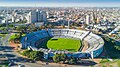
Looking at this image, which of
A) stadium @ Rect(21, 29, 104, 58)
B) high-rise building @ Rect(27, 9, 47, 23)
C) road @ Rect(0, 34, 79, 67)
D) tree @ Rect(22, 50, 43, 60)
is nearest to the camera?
road @ Rect(0, 34, 79, 67)

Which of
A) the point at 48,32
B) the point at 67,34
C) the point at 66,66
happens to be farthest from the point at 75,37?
the point at 66,66

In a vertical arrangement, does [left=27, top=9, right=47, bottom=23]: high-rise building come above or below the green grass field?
above

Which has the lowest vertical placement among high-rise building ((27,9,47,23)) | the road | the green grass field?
the road

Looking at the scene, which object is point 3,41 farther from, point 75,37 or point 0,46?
point 75,37

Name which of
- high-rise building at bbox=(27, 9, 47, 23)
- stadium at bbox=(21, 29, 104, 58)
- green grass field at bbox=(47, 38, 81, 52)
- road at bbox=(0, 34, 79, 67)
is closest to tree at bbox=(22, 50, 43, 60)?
road at bbox=(0, 34, 79, 67)

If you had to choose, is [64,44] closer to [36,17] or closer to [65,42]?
[65,42]

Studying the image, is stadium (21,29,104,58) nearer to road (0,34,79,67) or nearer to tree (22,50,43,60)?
tree (22,50,43,60)

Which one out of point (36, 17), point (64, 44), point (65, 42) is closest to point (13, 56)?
point (64, 44)

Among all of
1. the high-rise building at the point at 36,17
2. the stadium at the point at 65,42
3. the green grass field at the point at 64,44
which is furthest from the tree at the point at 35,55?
the high-rise building at the point at 36,17

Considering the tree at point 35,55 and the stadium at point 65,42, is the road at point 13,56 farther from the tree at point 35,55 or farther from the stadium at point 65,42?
the stadium at point 65,42
